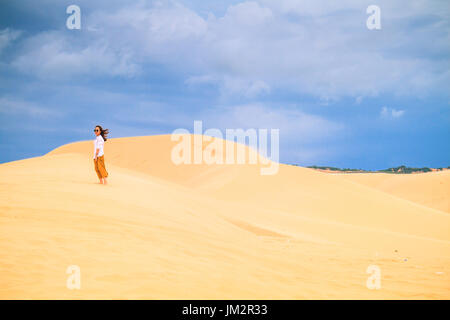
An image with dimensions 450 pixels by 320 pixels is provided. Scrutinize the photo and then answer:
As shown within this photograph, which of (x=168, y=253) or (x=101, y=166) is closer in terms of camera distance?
(x=168, y=253)

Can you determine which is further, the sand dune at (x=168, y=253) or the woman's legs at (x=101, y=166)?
the woman's legs at (x=101, y=166)

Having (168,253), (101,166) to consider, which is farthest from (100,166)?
(168,253)

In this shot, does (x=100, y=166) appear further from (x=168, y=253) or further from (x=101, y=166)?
(x=168, y=253)

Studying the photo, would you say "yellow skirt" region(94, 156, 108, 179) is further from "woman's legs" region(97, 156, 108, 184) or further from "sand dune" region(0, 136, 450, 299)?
"sand dune" region(0, 136, 450, 299)

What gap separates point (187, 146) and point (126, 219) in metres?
30.1

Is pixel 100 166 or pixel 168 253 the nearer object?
pixel 168 253

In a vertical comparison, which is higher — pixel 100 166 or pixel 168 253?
pixel 100 166

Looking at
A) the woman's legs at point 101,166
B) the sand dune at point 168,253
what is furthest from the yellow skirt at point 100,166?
the sand dune at point 168,253

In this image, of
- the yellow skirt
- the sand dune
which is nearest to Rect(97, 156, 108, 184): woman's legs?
the yellow skirt

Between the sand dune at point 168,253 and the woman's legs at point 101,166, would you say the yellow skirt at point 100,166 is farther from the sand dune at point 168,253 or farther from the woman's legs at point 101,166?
the sand dune at point 168,253

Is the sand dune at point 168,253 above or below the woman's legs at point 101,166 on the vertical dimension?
below

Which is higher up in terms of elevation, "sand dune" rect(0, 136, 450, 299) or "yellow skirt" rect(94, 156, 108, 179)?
"yellow skirt" rect(94, 156, 108, 179)

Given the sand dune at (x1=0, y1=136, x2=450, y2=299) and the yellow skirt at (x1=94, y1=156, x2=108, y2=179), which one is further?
the yellow skirt at (x1=94, y1=156, x2=108, y2=179)
